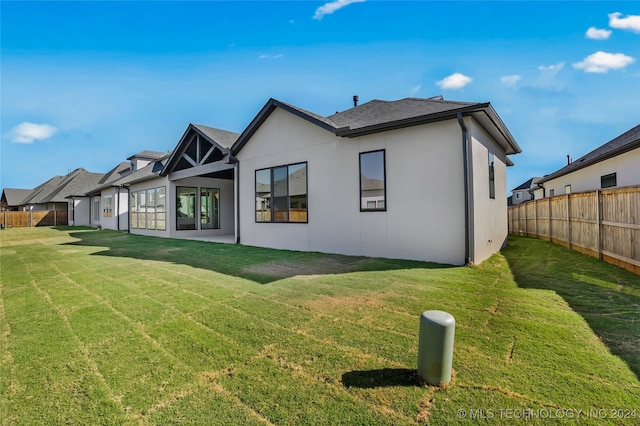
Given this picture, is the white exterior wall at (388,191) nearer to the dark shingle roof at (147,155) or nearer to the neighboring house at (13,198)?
the dark shingle roof at (147,155)

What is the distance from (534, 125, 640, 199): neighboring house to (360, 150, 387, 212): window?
8017mm

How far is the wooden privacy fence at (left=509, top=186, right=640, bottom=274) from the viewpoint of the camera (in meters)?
6.34

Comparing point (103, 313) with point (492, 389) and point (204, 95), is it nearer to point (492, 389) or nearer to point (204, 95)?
point (492, 389)

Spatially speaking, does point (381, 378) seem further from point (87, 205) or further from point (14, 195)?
point (14, 195)

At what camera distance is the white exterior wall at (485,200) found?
7098mm

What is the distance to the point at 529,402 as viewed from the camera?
2.13 metres

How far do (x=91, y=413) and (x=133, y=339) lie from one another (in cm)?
123

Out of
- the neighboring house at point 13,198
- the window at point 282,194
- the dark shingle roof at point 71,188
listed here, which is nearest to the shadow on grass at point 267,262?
the window at point 282,194

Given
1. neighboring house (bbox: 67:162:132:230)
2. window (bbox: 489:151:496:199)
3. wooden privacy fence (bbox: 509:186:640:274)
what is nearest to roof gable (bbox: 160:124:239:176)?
window (bbox: 489:151:496:199)

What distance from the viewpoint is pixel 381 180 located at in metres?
7.95

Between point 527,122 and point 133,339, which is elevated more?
point 527,122

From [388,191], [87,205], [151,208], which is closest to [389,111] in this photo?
[388,191]

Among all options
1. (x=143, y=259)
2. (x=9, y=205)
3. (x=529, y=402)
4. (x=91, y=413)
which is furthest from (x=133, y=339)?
(x=9, y=205)

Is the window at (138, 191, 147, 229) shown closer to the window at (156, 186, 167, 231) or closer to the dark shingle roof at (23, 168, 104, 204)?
the window at (156, 186, 167, 231)
